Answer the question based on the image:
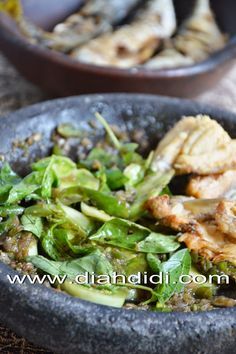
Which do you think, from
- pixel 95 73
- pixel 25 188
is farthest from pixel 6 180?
pixel 95 73

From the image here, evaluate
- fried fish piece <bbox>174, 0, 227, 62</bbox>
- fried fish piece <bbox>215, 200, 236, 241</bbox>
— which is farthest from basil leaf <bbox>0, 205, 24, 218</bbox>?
fried fish piece <bbox>174, 0, 227, 62</bbox>

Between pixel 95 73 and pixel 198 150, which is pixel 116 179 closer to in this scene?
pixel 198 150

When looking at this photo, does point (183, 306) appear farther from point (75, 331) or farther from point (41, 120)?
point (41, 120)

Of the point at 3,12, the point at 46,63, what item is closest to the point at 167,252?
the point at 46,63

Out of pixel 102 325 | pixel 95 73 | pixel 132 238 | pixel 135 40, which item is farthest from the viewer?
pixel 135 40

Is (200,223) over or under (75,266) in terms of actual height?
under

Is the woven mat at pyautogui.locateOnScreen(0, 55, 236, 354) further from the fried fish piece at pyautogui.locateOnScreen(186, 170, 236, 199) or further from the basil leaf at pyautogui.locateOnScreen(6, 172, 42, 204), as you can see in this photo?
the fried fish piece at pyautogui.locateOnScreen(186, 170, 236, 199)

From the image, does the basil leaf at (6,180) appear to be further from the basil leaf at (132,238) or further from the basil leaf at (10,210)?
the basil leaf at (132,238)

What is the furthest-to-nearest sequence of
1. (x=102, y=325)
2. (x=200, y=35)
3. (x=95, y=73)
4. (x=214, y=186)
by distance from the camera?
1. (x=200, y=35)
2. (x=95, y=73)
3. (x=214, y=186)
4. (x=102, y=325)

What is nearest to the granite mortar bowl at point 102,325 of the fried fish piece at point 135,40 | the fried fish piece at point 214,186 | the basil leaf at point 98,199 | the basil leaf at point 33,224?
the basil leaf at point 33,224
